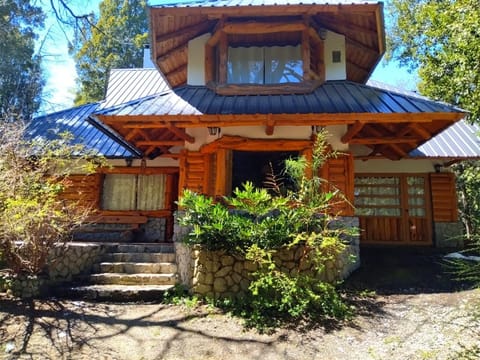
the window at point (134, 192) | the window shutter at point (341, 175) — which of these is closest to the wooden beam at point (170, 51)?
the window at point (134, 192)

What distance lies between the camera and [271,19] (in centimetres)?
739

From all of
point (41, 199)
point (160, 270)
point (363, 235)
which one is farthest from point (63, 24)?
point (363, 235)

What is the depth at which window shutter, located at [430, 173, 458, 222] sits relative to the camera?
31.1 ft

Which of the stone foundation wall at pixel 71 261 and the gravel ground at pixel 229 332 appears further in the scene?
the stone foundation wall at pixel 71 261

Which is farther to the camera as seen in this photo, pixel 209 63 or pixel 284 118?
pixel 209 63

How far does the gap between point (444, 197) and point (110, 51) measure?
78.6 ft

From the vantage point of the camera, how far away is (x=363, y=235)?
31.3 ft

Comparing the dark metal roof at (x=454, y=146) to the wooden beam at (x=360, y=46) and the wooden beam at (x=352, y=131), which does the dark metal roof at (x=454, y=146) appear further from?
the wooden beam at (x=352, y=131)

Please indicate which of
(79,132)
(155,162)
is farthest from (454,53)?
(79,132)

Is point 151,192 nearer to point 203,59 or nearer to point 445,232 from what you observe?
point 203,59

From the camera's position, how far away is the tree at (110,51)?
2425cm

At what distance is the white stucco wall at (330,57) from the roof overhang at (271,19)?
0.52 feet

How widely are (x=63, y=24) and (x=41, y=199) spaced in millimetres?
4046

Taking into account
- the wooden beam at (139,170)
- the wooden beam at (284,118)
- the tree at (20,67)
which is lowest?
the wooden beam at (139,170)
